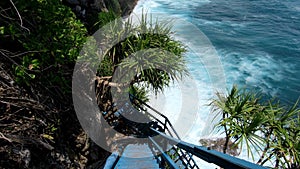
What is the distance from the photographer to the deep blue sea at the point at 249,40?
1631cm

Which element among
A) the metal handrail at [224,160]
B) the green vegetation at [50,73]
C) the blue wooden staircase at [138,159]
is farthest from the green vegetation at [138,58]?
the metal handrail at [224,160]

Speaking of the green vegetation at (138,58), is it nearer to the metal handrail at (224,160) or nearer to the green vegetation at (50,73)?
the green vegetation at (50,73)

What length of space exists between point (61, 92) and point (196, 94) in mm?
10808

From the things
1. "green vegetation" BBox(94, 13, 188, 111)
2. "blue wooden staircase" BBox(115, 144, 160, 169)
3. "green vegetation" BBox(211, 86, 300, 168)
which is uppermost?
"green vegetation" BBox(94, 13, 188, 111)

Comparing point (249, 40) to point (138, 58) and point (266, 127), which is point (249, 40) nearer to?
point (266, 127)

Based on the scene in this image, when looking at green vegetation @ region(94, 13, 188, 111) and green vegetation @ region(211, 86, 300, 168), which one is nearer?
green vegetation @ region(211, 86, 300, 168)

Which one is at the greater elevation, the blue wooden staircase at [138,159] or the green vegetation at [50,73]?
the green vegetation at [50,73]

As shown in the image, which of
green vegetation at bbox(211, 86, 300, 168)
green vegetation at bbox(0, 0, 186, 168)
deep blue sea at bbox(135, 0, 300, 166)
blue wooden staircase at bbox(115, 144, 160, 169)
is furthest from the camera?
deep blue sea at bbox(135, 0, 300, 166)

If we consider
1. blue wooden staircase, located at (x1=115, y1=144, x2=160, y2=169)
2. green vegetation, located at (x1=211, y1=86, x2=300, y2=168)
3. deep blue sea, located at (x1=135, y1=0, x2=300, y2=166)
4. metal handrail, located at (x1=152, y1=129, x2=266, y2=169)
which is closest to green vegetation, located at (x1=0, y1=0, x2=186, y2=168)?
blue wooden staircase, located at (x1=115, y1=144, x2=160, y2=169)

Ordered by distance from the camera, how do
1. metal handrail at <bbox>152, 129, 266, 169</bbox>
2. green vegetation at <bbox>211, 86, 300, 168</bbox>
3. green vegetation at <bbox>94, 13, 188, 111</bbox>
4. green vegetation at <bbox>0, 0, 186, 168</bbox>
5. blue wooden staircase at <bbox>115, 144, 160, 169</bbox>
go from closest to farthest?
metal handrail at <bbox>152, 129, 266, 169</bbox> < green vegetation at <bbox>0, 0, 186, 168</bbox> < green vegetation at <bbox>211, 86, 300, 168</bbox> < blue wooden staircase at <bbox>115, 144, 160, 169</bbox> < green vegetation at <bbox>94, 13, 188, 111</bbox>

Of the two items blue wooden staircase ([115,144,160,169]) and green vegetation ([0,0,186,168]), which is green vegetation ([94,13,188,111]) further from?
blue wooden staircase ([115,144,160,169])

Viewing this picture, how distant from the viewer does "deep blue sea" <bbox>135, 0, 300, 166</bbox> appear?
1631cm

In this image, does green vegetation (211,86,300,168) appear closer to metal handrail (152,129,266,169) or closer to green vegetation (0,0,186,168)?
green vegetation (0,0,186,168)

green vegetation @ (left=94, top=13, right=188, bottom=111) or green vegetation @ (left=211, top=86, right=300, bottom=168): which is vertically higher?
green vegetation @ (left=94, top=13, right=188, bottom=111)
